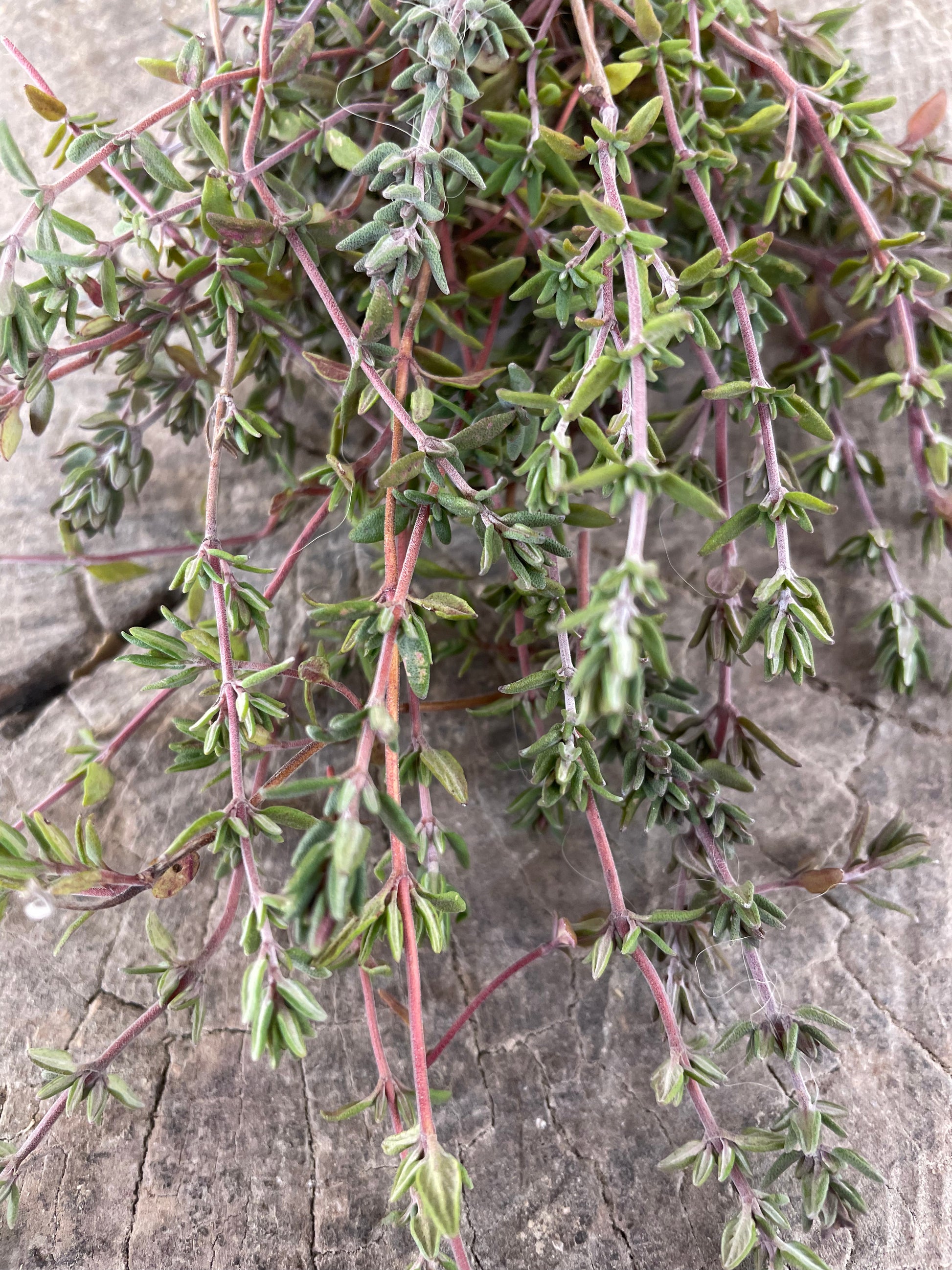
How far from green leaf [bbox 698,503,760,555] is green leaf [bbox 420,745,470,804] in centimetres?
40

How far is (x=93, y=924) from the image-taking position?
4.39 feet

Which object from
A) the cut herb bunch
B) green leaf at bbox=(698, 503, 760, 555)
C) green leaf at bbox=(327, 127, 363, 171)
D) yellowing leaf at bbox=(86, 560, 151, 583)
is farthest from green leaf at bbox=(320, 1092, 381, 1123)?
yellowing leaf at bbox=(86, 560, 151, 583)

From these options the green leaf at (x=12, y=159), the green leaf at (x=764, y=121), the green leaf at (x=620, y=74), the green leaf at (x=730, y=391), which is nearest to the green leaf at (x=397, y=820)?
the green leaf at (x=730, y=391)

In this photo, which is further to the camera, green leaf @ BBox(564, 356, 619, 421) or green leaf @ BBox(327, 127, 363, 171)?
green leaf @ BBox(327, 127, 363, 171)

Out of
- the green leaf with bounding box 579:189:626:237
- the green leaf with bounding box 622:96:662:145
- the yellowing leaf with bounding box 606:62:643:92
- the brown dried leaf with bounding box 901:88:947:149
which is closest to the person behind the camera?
the green leaf with bounding box 579:189:626:237

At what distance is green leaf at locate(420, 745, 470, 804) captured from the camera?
109 centimetres

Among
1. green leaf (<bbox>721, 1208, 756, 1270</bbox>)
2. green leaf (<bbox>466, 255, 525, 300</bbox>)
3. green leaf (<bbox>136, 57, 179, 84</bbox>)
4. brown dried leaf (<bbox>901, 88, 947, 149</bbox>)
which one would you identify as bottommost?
green leaf (<bbox>721, 1208, 756, 1270</bbox>)

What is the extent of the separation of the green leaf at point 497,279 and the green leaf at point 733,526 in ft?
1.46

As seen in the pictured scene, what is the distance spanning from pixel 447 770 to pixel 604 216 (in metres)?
0.65

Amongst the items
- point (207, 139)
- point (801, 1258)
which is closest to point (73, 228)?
point (207, 139)

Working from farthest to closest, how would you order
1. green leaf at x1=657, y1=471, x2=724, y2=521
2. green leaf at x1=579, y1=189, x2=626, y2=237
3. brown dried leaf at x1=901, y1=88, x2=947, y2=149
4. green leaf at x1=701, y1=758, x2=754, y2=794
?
brown dried leaf at x1=901, y1=88, x2=947, y2=149 → green leaf at x1=701, y1=758, x2=754, y2=794 → green leaf at x1=579, y1=189, x2=626, y2=237 → green leaf at x1=657, y1=471, x2=724, y2=521

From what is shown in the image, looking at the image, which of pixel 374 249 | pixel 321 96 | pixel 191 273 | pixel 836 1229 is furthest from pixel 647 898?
pixel 321 96

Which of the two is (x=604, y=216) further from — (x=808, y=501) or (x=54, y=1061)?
(x=54, y=1061)

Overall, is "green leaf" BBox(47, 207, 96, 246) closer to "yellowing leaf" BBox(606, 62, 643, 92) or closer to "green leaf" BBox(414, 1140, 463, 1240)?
"yellowing leaf" BBox(606, 62, 643, 92)
